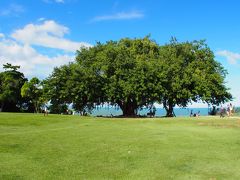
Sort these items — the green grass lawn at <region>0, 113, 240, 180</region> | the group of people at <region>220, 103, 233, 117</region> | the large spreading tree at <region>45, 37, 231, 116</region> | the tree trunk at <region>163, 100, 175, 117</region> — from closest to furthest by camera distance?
the green grass lawn at <region>0, 113, 240, 180</region>
the group of people at <region>220, 103, 233, 117</region>
the large spreading tree at <region>45, 37, 231, 116</region>
the tree trunk at <region>163, 100, 175, 117</region>

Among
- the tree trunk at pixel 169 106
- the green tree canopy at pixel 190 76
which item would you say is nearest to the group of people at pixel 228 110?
the green tree canopy at pixel 190 76

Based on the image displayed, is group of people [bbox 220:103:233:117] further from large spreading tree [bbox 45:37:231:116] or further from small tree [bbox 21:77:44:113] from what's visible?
small tree [bbox 21:77:44:113]

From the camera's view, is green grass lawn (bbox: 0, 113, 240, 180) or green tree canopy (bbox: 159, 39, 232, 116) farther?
green tree canopy (bbox: 159, 39, 232, 116)

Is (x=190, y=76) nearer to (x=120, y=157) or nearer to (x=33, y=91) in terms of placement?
(x=33, y=91)

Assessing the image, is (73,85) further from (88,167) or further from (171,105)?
(88,167)

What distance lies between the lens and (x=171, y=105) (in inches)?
2680

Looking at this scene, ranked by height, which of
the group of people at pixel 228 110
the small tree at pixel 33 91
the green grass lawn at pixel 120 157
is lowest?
the green grass lawn at pixel 120 157

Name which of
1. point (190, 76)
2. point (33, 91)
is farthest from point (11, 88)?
point (190, 76)

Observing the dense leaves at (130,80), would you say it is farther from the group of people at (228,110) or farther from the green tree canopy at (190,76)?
the group of people at (228,110)

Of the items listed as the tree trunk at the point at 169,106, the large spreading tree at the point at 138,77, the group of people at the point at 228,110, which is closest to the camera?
the group of people at the point at 228,110

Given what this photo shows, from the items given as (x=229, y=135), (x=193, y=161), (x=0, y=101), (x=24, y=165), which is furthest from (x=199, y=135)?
(x=0, y=101)

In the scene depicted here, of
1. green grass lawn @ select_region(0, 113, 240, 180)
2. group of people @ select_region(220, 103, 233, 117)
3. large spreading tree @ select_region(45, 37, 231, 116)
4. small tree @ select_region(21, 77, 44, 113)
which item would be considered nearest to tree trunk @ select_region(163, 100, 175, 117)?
large spreading tree @ select_region(45, 37, 231, 116)

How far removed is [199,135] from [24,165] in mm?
13942

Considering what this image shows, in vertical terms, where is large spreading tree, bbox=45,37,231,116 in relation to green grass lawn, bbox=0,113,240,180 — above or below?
above
